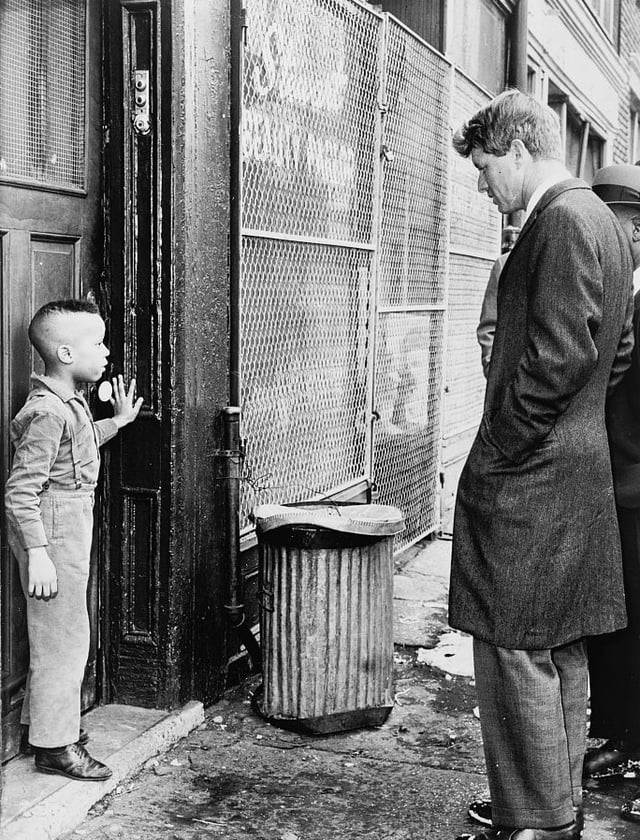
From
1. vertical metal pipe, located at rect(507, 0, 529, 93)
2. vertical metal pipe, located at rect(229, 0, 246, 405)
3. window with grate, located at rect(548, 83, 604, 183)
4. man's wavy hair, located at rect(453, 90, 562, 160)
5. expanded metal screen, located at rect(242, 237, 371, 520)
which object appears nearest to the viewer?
man's wavy hair, located at rect(453, 90, 562, 160)

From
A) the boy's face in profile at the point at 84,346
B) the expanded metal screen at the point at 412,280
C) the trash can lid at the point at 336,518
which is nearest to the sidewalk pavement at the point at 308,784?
the trash can lid at the point at 336,518

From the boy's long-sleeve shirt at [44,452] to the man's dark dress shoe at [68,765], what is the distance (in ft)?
2.37

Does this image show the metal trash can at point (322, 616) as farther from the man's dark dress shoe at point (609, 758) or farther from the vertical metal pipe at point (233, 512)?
the man's dark dress shoe at point (609, 758)

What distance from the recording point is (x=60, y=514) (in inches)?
143

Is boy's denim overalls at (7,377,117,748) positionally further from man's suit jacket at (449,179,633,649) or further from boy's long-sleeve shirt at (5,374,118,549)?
man's suit jacket at (449,179,633,649)

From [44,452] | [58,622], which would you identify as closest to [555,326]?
[44,452]

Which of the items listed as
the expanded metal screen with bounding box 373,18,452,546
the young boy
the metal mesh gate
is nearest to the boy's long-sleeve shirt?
the young boy

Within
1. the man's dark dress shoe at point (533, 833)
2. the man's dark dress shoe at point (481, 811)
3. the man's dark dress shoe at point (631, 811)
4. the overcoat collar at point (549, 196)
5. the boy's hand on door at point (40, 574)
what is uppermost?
the overcoat collar at point (549, 196)

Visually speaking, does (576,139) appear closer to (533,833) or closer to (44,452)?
(44,452)

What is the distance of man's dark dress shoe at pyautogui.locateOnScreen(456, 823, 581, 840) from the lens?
329 cm

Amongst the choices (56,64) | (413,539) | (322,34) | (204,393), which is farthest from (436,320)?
(56,64)

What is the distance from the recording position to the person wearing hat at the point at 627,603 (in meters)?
3.79

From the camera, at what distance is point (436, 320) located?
7.96 m

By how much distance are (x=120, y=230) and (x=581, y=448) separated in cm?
189
